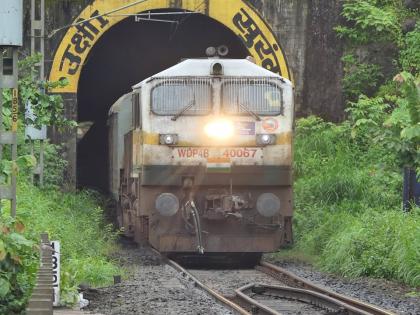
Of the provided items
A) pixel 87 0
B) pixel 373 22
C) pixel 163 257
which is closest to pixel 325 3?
pixel 373 22

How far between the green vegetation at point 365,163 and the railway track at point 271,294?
1251mm

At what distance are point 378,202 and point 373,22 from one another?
6688 millimetres

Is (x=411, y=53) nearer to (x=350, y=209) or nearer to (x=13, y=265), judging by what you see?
(x=350, y=209)

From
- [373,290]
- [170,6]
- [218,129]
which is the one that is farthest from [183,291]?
[170,6]

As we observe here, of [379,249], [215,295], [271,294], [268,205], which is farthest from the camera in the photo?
[268,205]

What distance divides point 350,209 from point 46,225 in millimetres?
7049

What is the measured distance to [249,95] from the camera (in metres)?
15.8

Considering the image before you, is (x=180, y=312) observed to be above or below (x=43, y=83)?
below

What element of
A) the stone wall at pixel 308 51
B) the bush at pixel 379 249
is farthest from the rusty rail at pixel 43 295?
the stone wall at pixel 308 51

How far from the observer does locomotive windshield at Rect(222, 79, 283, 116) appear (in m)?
15.7

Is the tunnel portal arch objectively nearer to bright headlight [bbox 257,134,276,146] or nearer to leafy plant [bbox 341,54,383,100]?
leafy plant [bbox 341,54,383,100]

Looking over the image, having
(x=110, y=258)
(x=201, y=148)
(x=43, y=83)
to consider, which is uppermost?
(x=43, y=83)

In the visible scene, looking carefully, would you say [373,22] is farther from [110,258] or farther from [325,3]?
[110,258]

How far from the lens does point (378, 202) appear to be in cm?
1942
